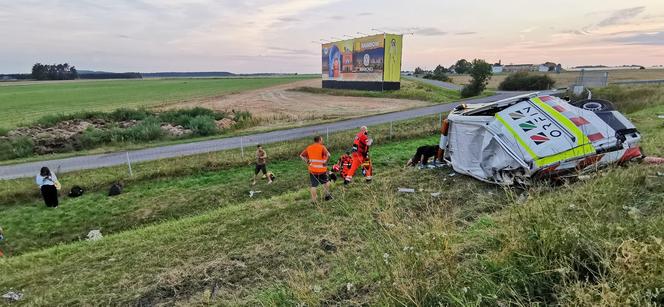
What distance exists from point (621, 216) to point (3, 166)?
70.0 feet

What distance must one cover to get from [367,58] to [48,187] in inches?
1635

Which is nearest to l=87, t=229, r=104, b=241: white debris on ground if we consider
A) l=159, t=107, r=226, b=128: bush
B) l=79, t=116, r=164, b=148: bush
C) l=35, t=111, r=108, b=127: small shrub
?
l=79, t=116, r=164, b=148: bush

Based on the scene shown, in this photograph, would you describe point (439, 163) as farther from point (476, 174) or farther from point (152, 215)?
point (152, 215)

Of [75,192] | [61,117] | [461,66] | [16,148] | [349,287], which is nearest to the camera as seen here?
[349,287]

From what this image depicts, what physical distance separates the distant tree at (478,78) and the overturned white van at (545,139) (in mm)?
39701

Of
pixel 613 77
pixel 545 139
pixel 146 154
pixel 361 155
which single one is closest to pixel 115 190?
pixel 146 154

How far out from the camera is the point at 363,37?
1907 inches

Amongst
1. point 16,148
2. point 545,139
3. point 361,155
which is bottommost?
point 16,148

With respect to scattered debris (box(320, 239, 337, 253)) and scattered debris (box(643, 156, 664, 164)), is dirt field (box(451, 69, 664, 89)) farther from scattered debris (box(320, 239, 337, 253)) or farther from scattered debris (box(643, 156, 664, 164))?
scattered debris (box(320, 239, 337, 253))

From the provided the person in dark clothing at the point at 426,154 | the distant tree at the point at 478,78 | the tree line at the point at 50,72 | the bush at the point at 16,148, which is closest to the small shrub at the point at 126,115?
the bush at the point at 16,148

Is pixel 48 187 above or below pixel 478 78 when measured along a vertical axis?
below

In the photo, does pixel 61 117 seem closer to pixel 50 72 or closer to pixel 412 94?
pixel 412 94

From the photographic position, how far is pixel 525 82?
5338 centimetres

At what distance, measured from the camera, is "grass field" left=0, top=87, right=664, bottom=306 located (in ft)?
8.41
